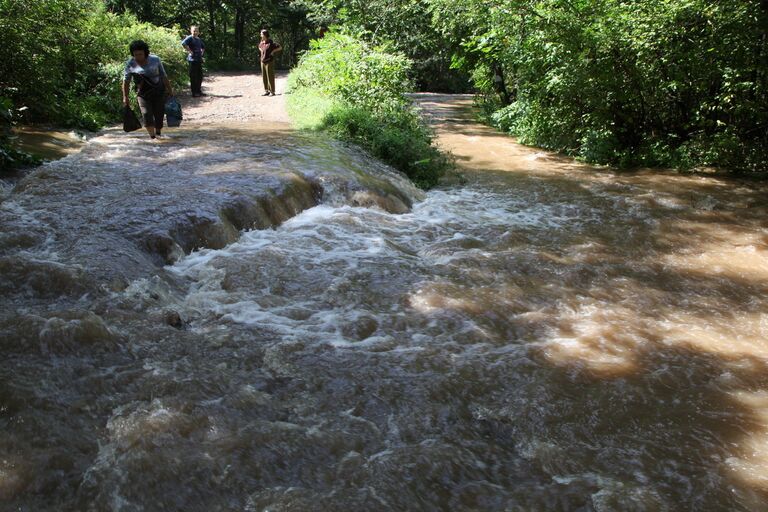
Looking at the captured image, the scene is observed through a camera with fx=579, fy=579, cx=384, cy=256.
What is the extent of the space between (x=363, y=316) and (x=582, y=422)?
216 centimetres

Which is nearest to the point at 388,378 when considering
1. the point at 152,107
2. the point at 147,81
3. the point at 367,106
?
the point at 147,81

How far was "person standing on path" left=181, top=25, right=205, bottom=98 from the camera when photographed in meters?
16.6

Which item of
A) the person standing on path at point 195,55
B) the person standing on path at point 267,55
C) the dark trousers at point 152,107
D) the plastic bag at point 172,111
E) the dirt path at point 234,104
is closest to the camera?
the dark trousers at point 152,107

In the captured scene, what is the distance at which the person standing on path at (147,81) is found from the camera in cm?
960

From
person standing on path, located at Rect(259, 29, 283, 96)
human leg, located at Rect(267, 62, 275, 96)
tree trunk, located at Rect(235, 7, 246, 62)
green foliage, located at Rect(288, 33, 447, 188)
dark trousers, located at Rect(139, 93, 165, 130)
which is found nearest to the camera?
dark trousers, located at Rect(139, 93, 165, 130)

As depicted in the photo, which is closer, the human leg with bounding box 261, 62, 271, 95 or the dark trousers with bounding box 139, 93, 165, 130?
the dark trousers with bounding box 139, 93, 165, 130

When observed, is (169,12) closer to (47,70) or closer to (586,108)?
(47,70)

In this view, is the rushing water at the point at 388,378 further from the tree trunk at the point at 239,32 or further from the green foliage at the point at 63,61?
the tree trunk at the point at 239,32

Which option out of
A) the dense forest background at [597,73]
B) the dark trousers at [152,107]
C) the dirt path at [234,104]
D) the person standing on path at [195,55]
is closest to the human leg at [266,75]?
the dirt path at [234,104]

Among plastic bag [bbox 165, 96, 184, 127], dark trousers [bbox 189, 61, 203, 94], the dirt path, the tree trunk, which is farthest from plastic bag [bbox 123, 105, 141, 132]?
the tree trunk

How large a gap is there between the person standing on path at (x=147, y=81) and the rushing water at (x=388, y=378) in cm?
339

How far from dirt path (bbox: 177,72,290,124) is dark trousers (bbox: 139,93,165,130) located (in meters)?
3.35

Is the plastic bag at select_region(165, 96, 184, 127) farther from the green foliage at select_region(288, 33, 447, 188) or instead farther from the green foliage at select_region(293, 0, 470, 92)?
the green foliage at select_region(293, 0, 470, 92)

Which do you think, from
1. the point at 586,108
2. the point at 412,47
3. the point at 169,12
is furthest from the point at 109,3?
the point at 586,108
